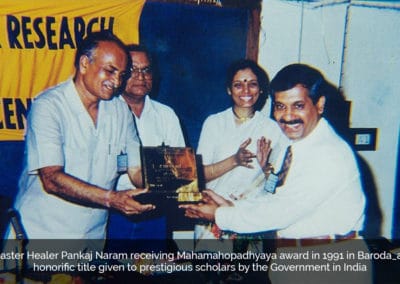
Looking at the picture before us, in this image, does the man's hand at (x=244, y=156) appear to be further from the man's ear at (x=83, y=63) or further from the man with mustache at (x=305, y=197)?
the man's ear at (x=83, y=63)

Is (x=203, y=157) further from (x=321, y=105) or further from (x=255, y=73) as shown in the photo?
(x=321, y=105)

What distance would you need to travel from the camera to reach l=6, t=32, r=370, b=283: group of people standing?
8.63ft

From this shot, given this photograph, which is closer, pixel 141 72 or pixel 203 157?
pixel 141 72

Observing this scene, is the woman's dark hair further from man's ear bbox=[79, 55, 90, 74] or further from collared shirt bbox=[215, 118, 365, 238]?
man's ear bbox=[79, 55, 90, 74]

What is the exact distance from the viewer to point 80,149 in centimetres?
264

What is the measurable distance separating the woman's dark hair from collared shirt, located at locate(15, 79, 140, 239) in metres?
0.65

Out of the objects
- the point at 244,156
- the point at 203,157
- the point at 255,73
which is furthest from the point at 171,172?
the point at 255,73

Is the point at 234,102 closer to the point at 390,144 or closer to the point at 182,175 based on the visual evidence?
the point at 182,175

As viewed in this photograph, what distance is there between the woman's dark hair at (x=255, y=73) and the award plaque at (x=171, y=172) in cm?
50

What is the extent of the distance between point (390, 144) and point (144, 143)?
1.62 meters

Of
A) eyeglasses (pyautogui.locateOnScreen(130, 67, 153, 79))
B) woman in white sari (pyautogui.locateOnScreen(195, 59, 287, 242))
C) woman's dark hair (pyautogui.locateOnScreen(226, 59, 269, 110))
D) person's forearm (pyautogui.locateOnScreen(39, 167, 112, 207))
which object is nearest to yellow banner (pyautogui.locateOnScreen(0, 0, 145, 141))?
eyeglasses (pyautogui.locateOnScreen(130, 67, 153, 79))

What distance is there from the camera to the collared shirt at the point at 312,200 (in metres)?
2.70

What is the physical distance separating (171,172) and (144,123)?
1.11 ft

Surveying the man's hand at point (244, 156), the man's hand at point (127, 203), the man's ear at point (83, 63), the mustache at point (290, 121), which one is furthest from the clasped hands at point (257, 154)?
the man's ear at point (83, 63)
